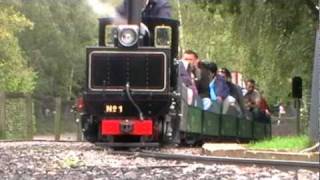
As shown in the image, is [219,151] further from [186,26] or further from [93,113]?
[186,26]

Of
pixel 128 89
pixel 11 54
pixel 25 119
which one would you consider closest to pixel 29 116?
pixel 25 119

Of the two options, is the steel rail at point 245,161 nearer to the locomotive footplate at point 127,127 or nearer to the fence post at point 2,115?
the locomotive footplate at point 127,127

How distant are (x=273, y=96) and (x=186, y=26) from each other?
643 centimetres

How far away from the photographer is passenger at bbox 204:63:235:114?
17.0 meters

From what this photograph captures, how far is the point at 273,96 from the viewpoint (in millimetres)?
36938

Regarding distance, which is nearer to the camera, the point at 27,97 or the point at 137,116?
the point at 137,116

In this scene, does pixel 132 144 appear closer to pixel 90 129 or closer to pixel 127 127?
pixel 127 127

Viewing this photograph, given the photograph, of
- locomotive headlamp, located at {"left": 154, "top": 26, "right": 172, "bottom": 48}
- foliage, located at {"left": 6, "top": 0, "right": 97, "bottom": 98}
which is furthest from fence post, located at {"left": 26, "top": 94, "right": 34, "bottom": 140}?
foliage, located at {"left": 6, "top": 0, "right": 97, "bottom": 98}

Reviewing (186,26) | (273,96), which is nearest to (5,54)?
(186,26)

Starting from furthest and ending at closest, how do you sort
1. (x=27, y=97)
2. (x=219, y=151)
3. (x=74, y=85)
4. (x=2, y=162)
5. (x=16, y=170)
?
(x=74, y=85)
(x=27, y=97)
(x=219, y=151)
(x=2, y=162)
(x=16, y=170)

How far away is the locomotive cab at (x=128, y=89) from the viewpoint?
12.4 meters

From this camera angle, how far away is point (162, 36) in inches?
535

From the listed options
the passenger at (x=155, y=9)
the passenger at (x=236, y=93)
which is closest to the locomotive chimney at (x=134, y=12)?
the passenger at (x=155, y=9)

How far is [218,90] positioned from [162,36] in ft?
13.5
